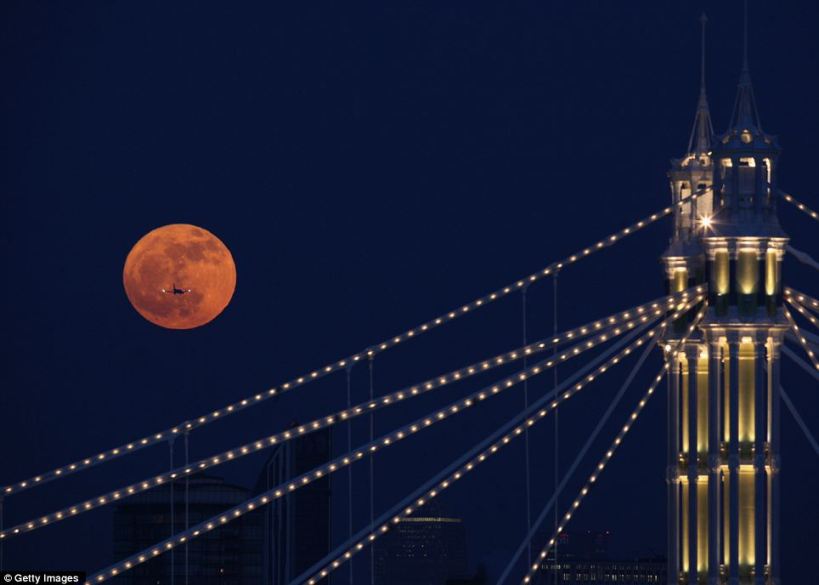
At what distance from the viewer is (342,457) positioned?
70625 millimetres

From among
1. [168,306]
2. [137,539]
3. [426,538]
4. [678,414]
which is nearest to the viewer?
[678,414]

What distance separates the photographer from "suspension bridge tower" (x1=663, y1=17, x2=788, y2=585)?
238ft

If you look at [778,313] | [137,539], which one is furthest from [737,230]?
[137,539]

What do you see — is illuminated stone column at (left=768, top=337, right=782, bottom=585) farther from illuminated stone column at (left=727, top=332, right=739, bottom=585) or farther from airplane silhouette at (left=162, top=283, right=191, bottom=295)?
airplane silhouette at (left=162, top=283, right=191, bottom=295)

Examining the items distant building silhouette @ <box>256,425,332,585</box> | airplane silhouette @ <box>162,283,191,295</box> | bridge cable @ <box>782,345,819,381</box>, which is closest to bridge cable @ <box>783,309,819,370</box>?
bridge cable @ <box>782,345,819,381</box>

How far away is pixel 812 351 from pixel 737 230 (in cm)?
356

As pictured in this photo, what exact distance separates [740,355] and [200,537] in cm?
12396

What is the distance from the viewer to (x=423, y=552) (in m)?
156

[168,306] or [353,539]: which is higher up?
[168,306]

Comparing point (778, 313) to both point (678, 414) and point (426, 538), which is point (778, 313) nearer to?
point (678, 414)

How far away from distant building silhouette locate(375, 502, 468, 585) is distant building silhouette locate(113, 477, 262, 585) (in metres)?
8.77

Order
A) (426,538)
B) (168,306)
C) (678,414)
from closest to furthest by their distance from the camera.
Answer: (678,414) → (168,306) → (426,538)

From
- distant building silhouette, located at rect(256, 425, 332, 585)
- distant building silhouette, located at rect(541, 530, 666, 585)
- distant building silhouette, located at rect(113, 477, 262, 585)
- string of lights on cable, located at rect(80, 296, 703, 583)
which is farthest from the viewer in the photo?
distant building silhouette, located at rect(256, 425, 332, 585)

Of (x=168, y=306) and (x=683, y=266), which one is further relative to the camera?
(x=168, y=306)
